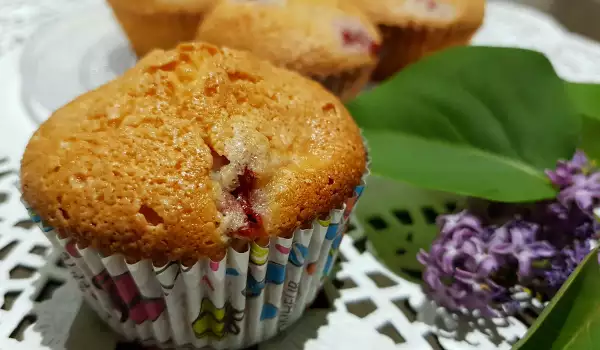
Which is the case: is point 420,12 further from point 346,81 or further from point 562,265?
point 562,265

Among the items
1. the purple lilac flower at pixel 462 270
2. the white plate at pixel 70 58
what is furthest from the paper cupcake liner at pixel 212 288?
the white plate at pixel 70 58

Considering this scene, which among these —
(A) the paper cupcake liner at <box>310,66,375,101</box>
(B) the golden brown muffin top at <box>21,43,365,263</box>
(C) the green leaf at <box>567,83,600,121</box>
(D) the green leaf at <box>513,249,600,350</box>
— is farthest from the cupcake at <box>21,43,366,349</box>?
(C) the green leaf at <box>567,83,600,121</box>

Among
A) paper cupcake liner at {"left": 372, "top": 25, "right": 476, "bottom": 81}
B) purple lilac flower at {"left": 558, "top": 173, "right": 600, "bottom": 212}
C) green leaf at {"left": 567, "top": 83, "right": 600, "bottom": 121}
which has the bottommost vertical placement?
purple lilac flower at {"left": 558, "top": 173, "right": 600, "bottom": 212}

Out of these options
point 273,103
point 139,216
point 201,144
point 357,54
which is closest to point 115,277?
point 139,216

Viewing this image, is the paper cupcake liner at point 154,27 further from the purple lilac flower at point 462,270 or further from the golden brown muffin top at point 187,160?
the purple lilac flower at point 462,270

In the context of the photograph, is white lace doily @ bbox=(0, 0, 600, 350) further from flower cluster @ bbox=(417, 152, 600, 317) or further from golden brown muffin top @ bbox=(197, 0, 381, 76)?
golden brown muffin top @ bbox=(197, 0, 381, 76)

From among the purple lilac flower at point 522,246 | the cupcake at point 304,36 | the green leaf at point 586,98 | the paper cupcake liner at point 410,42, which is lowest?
the purple lilac flower at point 522,246

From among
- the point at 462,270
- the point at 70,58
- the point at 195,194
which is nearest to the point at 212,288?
the point at 195,194
